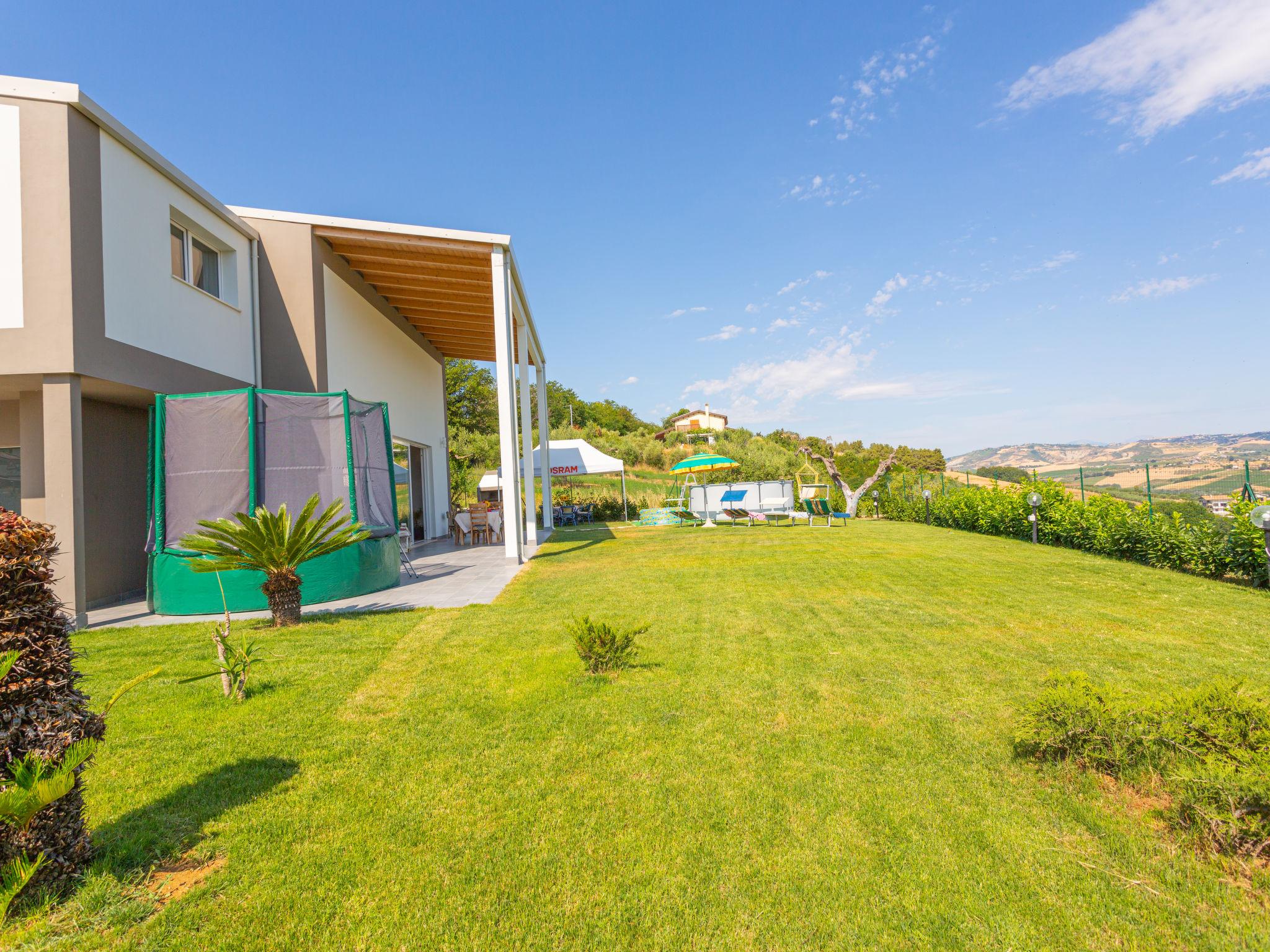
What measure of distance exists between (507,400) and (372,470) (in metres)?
2.35

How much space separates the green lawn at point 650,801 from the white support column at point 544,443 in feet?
36.9

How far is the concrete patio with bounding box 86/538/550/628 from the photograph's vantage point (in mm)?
6879

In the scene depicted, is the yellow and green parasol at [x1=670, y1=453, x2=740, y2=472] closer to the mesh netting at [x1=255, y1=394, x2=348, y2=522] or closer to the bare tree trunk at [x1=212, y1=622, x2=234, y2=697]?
the mesh netting at [x1=255, y1=394, x2=348, y2=522]

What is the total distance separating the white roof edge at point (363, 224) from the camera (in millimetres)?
9859

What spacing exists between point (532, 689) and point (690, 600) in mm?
3193

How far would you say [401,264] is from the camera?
1179 centimetres

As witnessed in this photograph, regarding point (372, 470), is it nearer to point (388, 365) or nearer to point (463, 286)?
point (463, 286)

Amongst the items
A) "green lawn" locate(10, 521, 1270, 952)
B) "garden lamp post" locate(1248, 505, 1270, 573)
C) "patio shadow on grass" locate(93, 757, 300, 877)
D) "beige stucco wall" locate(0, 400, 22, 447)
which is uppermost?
"beige stucco wall" locate(0, 400, 22, 447)

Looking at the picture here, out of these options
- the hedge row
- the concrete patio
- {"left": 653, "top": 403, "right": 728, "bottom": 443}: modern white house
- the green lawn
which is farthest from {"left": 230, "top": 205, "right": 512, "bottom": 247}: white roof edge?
{"left": 653, "top": 403, "right": 728, "bottom": 443}: modern white house

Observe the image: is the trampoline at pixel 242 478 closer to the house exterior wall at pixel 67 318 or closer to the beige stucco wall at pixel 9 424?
the house exterior wall at pixel 67 318

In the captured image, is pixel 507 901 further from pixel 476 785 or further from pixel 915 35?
pixel 915 35

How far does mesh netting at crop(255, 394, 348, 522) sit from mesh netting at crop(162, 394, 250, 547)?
206 millimetres

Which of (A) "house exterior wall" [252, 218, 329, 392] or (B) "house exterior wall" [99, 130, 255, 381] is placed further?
(A) "house exterior wall" [252, 218, 329, 392]

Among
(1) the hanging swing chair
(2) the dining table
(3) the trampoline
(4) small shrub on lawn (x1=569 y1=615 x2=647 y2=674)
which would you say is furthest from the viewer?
(1) the hanging swing chair
